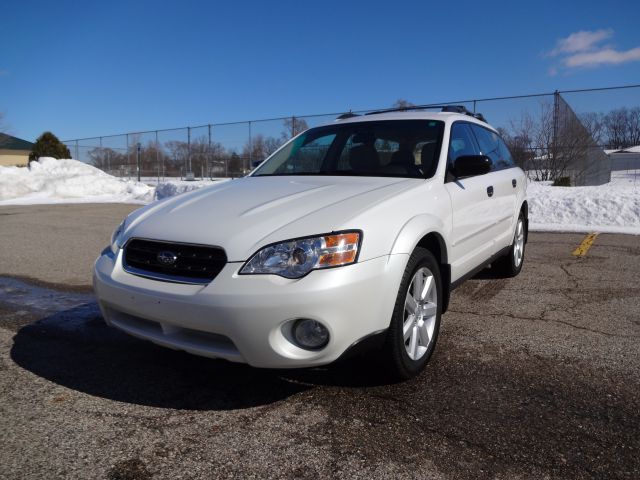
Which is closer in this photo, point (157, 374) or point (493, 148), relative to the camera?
point (157, 374)

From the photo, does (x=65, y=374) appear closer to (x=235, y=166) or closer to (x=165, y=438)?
(x=165, y=438)

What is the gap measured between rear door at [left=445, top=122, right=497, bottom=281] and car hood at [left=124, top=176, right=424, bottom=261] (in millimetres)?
466

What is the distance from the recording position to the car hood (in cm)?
254

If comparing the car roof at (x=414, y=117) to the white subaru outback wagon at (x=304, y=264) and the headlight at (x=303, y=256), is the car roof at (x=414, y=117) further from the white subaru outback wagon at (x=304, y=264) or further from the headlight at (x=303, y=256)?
the headlight at (x=303, y=256)

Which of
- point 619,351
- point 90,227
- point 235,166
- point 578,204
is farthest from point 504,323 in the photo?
point 235,166

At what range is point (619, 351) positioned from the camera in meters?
3.37

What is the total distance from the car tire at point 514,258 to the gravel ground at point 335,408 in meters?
1.19

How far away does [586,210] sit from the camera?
33.8 ft

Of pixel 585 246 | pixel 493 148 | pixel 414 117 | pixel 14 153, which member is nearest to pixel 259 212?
pixel 414 117

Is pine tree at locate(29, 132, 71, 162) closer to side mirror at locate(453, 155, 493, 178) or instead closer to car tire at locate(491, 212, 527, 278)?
car tire at locate(491, 212, 527, 278)

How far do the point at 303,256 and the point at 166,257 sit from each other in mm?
749

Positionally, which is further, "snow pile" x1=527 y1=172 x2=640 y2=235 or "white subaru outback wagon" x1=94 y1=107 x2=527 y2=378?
"snow pile" x1=527 y1=172 x2=640 y2=235

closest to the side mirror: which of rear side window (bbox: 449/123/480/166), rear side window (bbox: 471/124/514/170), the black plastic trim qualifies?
rear side window (bbox: 449/123/480/166)

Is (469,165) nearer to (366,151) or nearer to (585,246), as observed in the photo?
(366,151)
